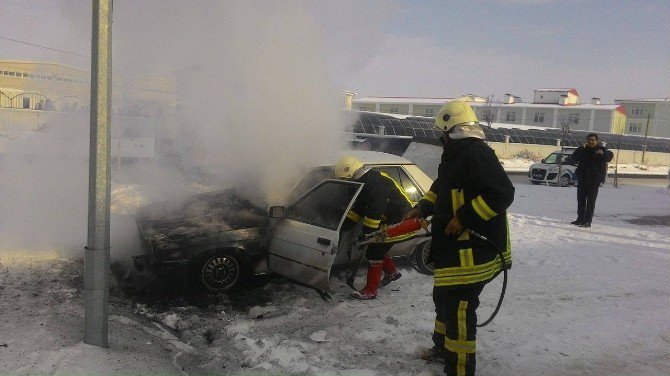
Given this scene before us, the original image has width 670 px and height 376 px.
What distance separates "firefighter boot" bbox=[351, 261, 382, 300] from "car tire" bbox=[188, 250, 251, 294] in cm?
126

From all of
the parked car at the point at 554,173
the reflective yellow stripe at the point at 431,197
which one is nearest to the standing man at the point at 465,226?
the reflective yellow stripe at the point at 431,197

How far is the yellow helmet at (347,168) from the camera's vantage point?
5.04 m

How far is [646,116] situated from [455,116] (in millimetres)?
86134

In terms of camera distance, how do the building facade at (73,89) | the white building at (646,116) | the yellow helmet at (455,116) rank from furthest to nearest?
the white building at (646,116), the building facade at (73,89), the yellow helmet at (455,116)

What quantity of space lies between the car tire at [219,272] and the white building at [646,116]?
83984 millimetres

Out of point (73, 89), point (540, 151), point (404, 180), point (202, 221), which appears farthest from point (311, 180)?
point (540, 151)

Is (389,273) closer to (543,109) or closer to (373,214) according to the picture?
(373,214)

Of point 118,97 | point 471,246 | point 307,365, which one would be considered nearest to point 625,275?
point 471,246

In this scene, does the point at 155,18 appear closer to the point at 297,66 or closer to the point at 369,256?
the point at 297,66

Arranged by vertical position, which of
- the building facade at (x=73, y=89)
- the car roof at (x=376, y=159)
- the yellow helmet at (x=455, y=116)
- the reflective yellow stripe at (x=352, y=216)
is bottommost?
the reflective yellow stripe at (x=352, y=216)

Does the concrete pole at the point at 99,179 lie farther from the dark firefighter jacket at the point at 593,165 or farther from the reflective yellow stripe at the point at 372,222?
the dark firefighter jacket at the point at 593,165

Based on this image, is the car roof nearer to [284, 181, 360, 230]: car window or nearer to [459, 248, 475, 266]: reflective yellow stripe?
[284, 181, 360, 230]: car window

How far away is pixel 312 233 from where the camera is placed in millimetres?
4734

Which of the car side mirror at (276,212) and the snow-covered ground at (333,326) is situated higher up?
the car side mirror at (276,212)
